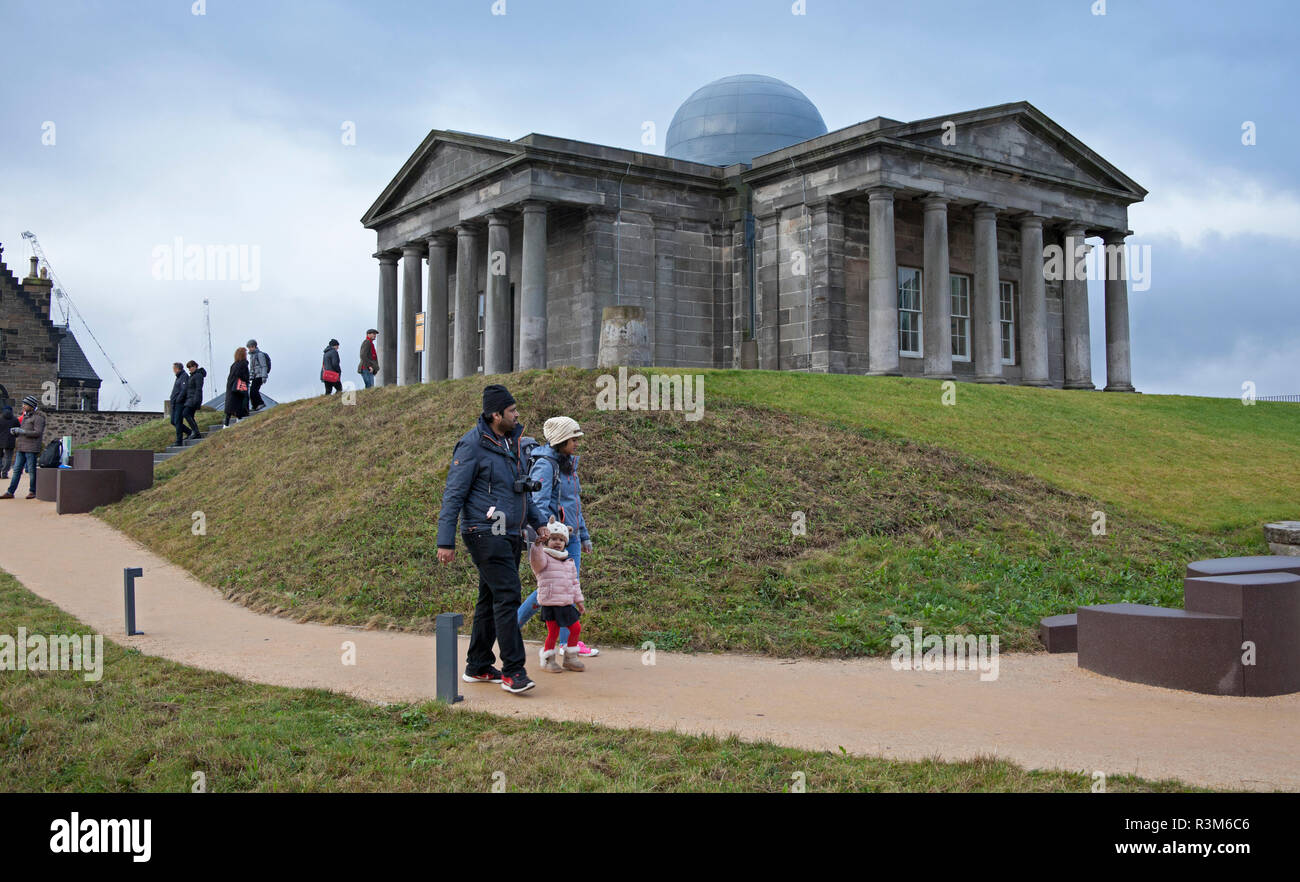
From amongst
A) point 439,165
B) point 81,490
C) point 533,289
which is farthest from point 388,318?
point 81,490

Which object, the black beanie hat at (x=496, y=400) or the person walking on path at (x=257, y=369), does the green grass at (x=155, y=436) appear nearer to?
the person walking on path at (x=257, y=369)

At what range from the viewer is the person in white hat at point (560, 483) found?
838 centimetres

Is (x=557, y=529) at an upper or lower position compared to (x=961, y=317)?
lower

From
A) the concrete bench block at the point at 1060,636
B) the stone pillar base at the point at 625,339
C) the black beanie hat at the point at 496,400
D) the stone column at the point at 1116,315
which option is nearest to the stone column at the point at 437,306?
the stone pillar base at the point at 625,339

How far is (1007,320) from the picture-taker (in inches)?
1308

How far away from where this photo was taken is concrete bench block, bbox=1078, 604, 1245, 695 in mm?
8219

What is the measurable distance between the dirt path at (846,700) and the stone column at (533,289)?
59.1 ft

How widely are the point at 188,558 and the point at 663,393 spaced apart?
26.4 feet

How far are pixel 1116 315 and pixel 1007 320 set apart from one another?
379cm

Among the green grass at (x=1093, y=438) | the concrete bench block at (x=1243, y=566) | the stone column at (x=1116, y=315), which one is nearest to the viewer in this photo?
the concrete bench block at (x=1243, y=566)

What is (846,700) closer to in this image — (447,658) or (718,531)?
(447,658)

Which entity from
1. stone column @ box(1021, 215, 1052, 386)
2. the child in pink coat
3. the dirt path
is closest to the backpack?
the dirt path
